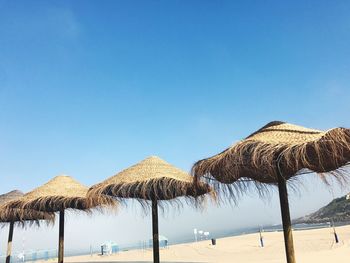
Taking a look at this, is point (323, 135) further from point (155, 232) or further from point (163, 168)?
point (155, 232)

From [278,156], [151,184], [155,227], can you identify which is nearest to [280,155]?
[278,156]

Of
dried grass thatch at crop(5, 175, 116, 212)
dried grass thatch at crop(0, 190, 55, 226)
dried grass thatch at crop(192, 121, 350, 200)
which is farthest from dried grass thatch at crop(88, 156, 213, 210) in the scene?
Answer: dried grass thatch at crop(0, 190, 55, 226)

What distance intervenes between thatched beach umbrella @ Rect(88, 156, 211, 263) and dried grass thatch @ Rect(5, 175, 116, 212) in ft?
2.01

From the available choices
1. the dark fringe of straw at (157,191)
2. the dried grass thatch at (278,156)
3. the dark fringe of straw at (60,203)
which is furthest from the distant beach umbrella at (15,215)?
the dried grass thatch at (278,156)

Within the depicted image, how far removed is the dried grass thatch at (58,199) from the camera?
9.11m

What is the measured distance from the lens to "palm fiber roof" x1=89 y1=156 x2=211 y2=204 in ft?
25.5

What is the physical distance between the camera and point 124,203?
29.7 feet

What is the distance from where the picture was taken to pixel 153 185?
7.87 meters

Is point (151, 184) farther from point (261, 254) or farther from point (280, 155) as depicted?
point (261, 254)

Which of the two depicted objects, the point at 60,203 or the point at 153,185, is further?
the point at 60,203

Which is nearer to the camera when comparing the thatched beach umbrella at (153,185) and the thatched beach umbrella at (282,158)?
the thatched beach umbrella at (282,158)

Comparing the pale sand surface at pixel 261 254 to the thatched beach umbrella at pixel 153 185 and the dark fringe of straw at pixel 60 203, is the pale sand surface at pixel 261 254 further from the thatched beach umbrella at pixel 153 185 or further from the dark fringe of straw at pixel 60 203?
the dark fringe of straw at pixel 60 203

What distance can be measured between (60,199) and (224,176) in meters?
4.81

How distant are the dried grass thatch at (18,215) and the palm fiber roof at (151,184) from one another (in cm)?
326
